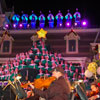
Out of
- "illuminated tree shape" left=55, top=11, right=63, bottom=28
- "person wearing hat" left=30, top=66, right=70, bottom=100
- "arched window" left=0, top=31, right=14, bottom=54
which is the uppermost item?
"illuminated tree shape" left=55, top=11, right=63, bottom=28

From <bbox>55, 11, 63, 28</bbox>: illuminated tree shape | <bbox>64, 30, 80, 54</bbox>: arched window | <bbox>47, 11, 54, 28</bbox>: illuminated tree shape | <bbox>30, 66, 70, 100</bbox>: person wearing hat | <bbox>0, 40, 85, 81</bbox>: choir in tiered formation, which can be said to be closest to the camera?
<bbox>30, 66, 70, 100</bbox>: person wearing hat

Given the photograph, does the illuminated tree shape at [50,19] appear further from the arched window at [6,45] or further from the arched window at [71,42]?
the arched window at [6,45]

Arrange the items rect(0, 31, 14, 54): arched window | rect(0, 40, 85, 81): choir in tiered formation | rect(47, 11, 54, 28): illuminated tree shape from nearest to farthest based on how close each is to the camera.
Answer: rect(0, 40, 85, 81): choir in tiered formation → rect(0, 31, 14, 54): arched window → rect(47, 11, 54, 28): illuminated tree shape

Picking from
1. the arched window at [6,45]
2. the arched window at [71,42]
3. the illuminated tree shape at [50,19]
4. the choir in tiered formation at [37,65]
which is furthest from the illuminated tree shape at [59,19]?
the choir in tiered formation at [37,65]

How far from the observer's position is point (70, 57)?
22.3m

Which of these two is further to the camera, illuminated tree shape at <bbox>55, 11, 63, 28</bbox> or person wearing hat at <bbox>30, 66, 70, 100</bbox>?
illuminated tree shape at <bbox>55, 11, 63, 28</bbox>

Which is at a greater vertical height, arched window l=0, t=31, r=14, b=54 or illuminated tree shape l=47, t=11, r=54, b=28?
illuminated tree shape l=47, t=11, r=54, b=28

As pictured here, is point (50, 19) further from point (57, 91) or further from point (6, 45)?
point (57, 91)

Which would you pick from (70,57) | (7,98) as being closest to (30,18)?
(70,57)

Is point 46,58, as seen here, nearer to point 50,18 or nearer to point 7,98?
point 7,98

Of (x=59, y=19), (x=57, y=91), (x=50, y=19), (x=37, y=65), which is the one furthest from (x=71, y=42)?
(x=57, y=91)

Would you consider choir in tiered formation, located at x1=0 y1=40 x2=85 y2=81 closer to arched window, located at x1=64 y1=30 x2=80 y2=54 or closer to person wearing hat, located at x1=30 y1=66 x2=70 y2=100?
person wearing hat, located at x1=30 y1=66 x2=70 y2=100

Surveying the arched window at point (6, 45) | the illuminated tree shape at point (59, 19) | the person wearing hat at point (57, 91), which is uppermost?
the illuminated tree shape at point (59, 19)

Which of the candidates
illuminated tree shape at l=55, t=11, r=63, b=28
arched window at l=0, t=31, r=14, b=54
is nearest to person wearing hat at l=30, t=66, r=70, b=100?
arched window at l=0, t=31, r=14, b=54
